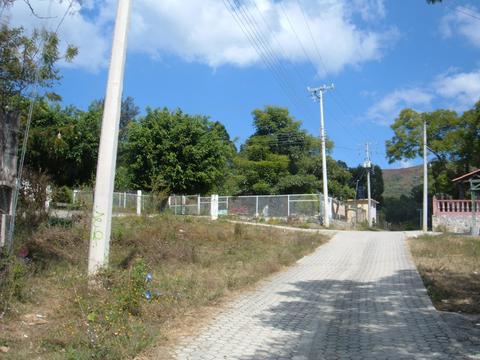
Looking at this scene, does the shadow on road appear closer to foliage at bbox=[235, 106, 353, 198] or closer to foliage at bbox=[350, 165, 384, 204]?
foliage at bbox=[235, 106, 353, 198]

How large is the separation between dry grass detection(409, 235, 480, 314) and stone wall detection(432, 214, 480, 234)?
30.9 feet

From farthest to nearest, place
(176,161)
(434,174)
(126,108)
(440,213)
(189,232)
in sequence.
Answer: (126,108)
(434,174)
(176,161)
(440,213)
(189,232)

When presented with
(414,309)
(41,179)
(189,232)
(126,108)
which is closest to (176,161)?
(189,232)

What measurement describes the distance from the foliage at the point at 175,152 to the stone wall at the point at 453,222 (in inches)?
581

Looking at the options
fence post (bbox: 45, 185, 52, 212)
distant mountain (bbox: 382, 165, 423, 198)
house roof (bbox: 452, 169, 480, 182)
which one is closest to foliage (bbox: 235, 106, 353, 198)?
house roof (bbox: 452, 169, 480, 182)

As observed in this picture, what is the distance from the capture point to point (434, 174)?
4531 centimetres

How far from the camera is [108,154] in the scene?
29.1 feet

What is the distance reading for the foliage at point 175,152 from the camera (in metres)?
34.7

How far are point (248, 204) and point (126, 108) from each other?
1242 inches

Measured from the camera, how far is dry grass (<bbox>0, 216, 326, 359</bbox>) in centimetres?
578

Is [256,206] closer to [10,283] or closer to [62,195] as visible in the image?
[62,195]

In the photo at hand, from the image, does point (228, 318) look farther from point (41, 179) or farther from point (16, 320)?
point (41, 179)

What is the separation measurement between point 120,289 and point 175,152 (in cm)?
2758

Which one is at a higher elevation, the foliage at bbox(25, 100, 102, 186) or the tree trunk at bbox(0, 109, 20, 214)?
the foliage at bbox(25, 100, 102, 186)
